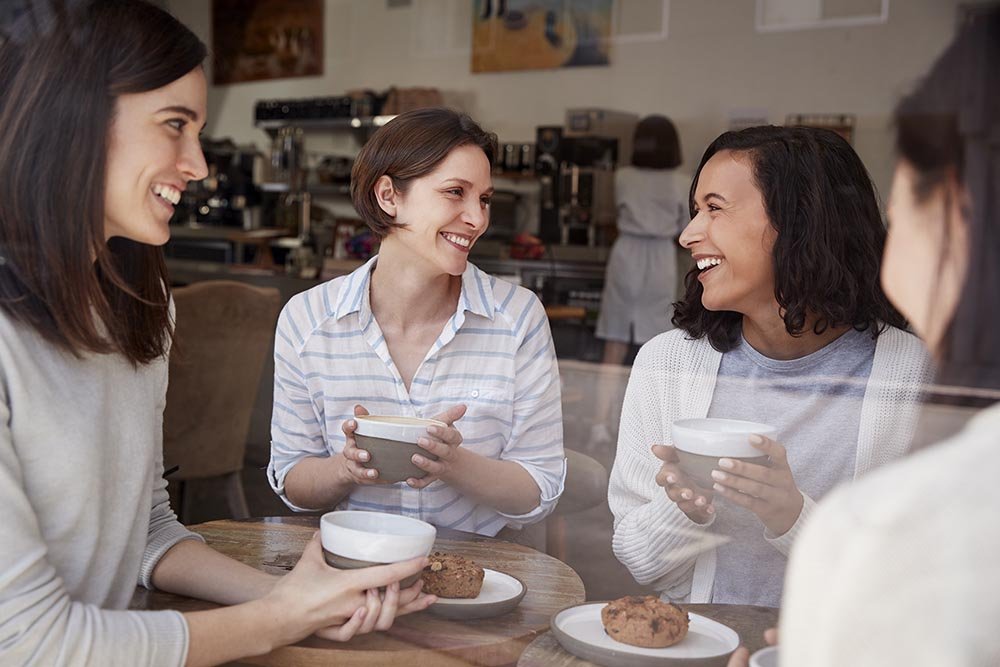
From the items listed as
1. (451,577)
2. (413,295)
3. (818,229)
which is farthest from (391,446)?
(818,229)

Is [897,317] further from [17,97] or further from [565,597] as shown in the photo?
[17,97]

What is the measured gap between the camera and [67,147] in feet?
3.75

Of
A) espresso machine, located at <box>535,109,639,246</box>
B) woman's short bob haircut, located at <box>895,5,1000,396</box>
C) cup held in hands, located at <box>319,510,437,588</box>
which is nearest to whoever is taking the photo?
woman's short bob haircut, located at <box>895,5,1000,396</box>

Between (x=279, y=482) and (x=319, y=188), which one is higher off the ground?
(x=319, y=188)

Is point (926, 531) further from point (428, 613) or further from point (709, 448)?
point (428, 613)

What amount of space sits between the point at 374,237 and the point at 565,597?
0.81 m

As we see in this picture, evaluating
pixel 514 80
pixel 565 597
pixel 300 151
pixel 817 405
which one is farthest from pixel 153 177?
pixel 300 151

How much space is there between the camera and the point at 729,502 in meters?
1.39

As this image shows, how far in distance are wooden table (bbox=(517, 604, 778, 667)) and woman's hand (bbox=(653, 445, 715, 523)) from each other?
0.50ft

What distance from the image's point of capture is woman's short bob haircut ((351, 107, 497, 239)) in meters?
1.69

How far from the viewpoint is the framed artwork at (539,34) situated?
202 inches

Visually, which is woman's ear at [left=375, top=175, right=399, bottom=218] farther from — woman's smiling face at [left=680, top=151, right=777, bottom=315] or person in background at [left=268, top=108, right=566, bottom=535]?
woman's smiling face at [left=680, top=151, right=777, bottom=315]

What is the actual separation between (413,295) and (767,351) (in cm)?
58

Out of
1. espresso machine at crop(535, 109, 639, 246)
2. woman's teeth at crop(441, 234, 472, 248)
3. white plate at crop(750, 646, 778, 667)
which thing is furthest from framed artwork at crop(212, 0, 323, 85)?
white plate at crop(750, 646, 778, 667)
